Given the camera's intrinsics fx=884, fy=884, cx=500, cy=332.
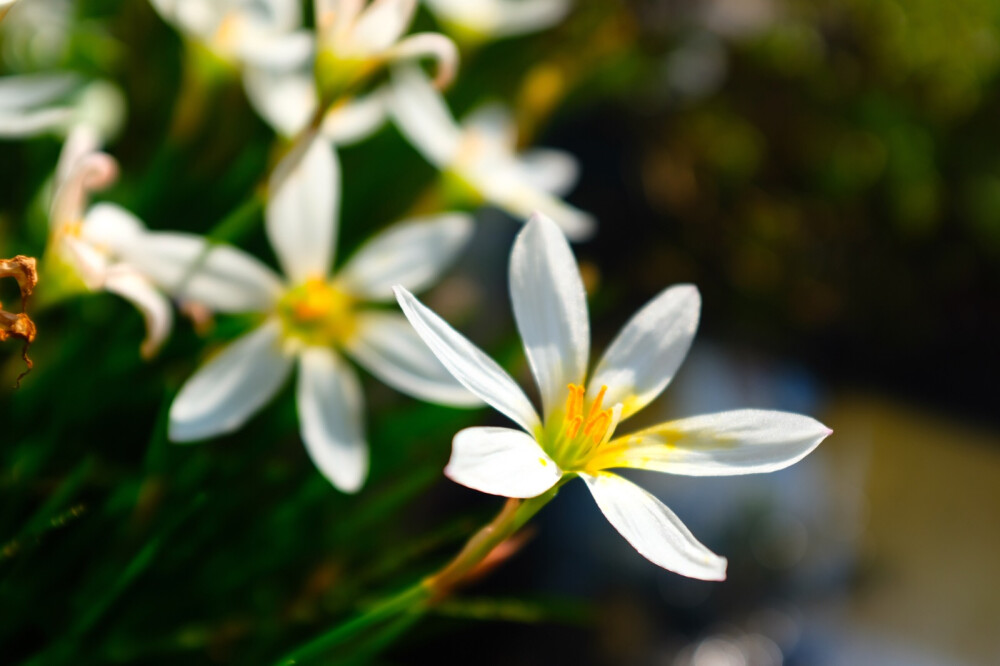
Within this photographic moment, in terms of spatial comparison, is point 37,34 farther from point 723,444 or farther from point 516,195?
point 723,444

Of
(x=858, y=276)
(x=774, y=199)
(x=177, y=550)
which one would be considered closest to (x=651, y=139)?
(x=774, y=199)

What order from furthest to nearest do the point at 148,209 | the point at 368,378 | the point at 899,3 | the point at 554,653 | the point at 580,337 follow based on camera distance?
1. the point at 899,3
2. the point at 554,653
3. the point at 368,378
4. the point at 148,209
5. the point at 580,337

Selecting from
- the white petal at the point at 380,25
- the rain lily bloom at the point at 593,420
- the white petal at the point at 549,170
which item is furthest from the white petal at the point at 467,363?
the white petal at the point at 549,170

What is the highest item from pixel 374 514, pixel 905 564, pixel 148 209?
pixel 148 209

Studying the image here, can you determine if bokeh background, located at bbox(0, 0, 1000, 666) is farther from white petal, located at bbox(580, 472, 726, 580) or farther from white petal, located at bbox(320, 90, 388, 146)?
white petal, located at bbox(580, 472, 726, 580)

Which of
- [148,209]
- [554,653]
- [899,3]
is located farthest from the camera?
[899,3]

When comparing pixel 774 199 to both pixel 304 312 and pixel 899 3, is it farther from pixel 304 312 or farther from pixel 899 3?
pixel 304 312

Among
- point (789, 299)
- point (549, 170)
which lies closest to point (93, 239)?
point (549, 170)
